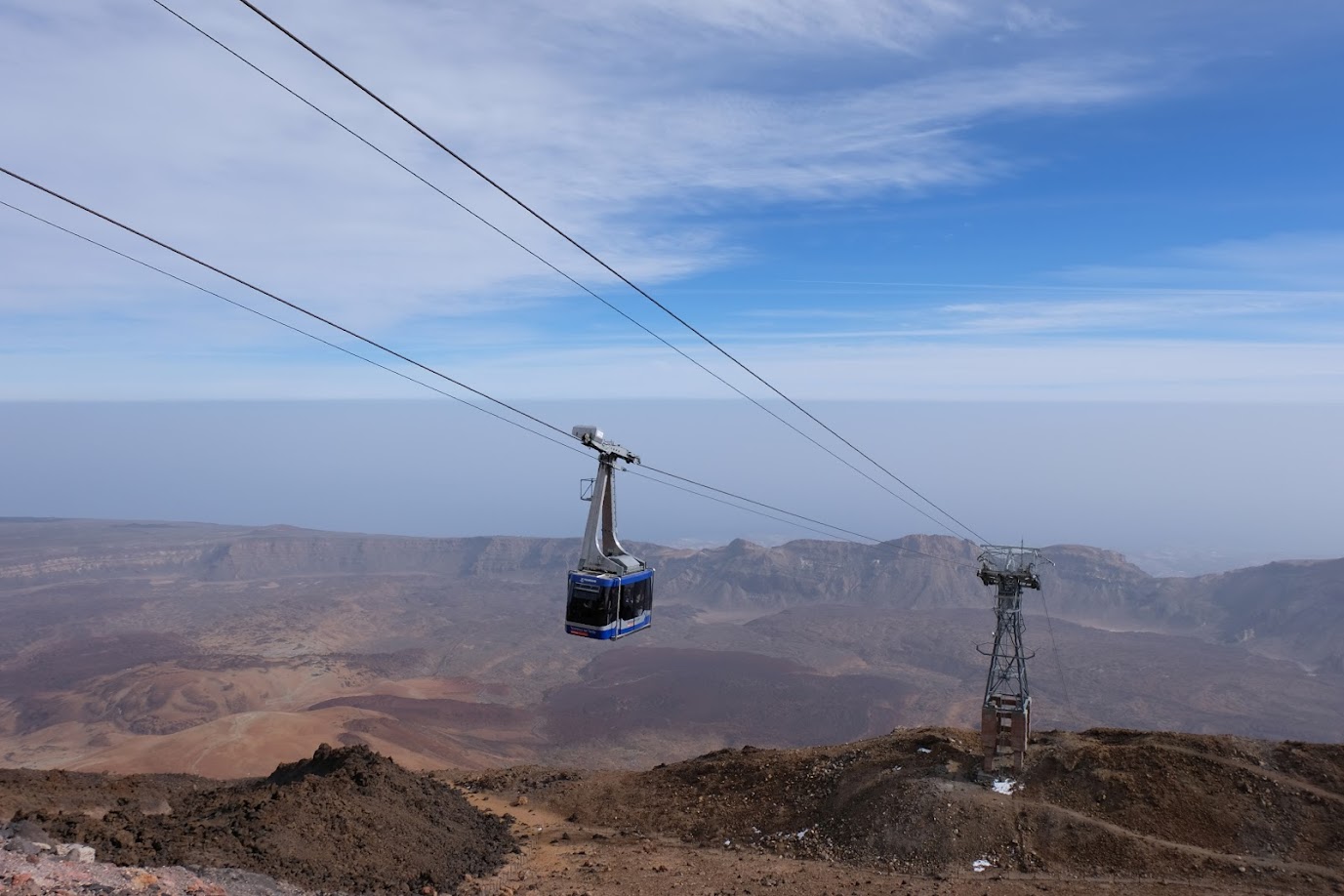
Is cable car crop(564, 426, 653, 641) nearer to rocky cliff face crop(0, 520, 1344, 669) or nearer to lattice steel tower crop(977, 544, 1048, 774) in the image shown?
lattice steel tower crop(977, 544, 1048, 774)

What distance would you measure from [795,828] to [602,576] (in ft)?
34.4

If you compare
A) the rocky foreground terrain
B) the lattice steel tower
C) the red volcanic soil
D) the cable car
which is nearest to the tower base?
the lattice steel tower

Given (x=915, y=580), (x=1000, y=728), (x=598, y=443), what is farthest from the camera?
(x=915, y=580)

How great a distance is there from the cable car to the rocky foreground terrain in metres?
6.59

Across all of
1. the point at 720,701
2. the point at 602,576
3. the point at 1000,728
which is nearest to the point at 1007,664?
the point at 1000,728

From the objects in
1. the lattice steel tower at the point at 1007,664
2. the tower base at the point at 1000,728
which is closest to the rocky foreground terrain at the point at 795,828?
the tower base at the point at 1000,728

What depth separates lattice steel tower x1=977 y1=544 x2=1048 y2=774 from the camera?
24.6m

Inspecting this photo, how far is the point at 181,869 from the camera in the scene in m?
15.9

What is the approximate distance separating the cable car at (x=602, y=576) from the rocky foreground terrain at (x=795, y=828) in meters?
6.59

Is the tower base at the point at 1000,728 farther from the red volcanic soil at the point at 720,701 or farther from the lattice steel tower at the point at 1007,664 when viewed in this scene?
the red volcanic soil at the point at 720,701

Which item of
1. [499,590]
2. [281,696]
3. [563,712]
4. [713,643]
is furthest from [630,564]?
[499,590]

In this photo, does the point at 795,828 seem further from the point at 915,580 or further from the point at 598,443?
the point at 915,580

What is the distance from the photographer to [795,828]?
24234 millimetres

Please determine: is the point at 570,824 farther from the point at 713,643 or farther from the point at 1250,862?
the point at 713,643
